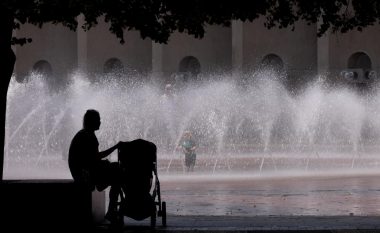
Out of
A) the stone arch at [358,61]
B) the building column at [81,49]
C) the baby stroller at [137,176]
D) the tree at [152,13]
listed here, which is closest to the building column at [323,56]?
the stone arch at [358,61]

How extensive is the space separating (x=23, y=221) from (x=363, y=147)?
99.0 feet

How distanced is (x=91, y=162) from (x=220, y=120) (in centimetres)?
3360

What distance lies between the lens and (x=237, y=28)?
50.8 m

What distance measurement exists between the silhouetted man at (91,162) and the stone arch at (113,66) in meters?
44.7

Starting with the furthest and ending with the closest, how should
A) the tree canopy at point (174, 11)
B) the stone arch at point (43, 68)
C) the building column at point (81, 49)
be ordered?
the stone arch at point (43, 68)
the building column at point (81, 49)
the tree canopy at point (174, 11)

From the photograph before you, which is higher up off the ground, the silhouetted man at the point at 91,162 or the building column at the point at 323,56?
the building column at the point at 323,56

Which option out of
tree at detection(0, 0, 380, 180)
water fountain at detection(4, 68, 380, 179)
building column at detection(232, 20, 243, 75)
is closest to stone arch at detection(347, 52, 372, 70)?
water fountain at detection(4, 68, 380, 179)

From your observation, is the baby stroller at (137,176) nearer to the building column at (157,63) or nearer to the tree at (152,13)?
the tree at (152,13)

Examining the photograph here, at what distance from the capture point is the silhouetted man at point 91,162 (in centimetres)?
1080

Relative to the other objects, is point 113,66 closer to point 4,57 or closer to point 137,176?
point 4,57

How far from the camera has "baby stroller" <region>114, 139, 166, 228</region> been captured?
1085cm

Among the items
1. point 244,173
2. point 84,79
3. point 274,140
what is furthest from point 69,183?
point 84,79

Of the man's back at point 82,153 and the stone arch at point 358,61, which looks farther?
the stone arch at point 358,61

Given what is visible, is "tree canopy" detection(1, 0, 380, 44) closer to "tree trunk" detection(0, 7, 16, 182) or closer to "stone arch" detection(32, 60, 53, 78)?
"tree trunk" detection(0, 7, 16, 182)
